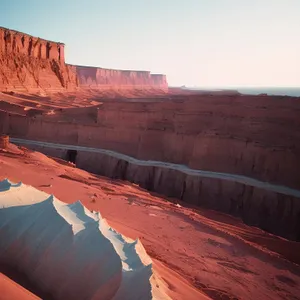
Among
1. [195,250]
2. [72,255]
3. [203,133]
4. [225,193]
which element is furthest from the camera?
[203,133]

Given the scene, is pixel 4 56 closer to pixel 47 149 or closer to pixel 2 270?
pixel 47 149

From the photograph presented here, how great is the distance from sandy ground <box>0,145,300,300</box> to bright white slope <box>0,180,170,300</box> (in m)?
0.97

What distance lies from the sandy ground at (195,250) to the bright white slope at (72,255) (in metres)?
0.97

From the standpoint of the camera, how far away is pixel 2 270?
4109 mm

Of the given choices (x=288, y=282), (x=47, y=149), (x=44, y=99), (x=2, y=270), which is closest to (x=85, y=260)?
(x=2, y=270)

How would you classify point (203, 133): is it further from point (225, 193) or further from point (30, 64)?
point (30, 64)

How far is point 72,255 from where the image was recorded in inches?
163

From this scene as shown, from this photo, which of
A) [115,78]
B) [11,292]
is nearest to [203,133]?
[11,292]

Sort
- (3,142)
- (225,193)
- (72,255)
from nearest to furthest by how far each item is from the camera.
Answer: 1. (72,255)
2. (225,193)
3. (3,142)

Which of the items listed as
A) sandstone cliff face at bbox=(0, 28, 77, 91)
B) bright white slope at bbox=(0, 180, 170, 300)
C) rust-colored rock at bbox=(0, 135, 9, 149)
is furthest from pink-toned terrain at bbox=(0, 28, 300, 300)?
sandstone cliff face at bbox=(0, 28, 77, 91)

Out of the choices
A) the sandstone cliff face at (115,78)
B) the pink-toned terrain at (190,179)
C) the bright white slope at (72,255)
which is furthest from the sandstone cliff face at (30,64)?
the bright white slope at (72,255)

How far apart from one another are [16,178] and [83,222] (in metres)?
6.03

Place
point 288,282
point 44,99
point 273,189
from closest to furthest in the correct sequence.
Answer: point 288,282 < point 273,189 < point 44,99

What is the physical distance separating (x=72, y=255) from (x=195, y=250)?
3.47 metres
